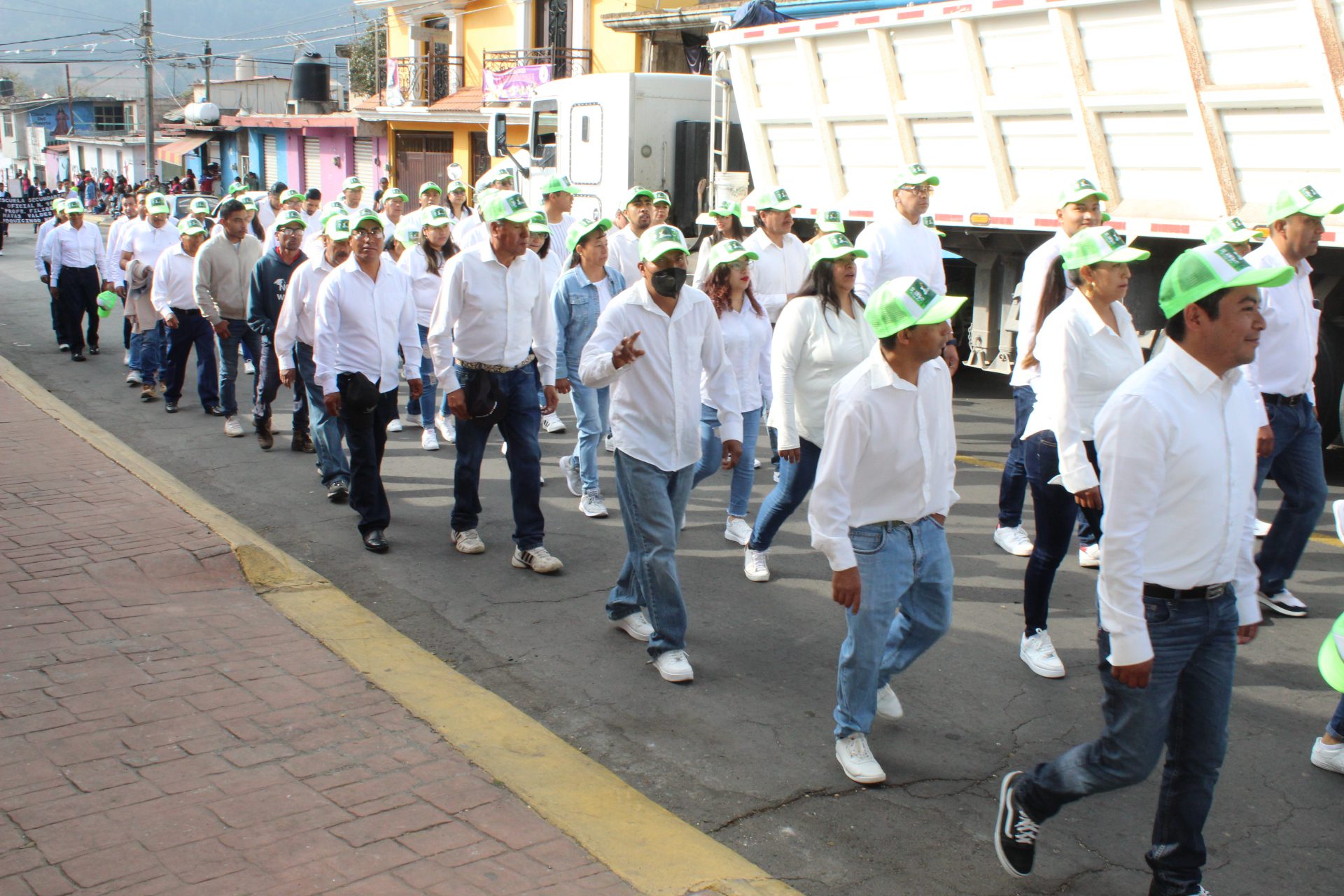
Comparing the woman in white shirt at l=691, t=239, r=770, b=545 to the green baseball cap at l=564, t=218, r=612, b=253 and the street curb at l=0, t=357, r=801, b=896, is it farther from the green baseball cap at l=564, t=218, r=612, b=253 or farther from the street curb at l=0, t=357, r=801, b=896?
the street curb at l=0, t=357, r=801, b=896

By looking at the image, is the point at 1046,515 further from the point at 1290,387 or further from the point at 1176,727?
the point at 1176,727

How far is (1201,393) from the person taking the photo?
321 cm

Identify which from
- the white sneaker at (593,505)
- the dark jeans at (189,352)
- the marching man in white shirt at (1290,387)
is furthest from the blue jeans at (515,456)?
the dark jeans at (189,352)

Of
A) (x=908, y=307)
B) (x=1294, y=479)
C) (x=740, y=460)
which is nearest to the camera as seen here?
(x=908, y=307)

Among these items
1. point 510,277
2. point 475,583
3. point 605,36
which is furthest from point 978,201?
point 605,36

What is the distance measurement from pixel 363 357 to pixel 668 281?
106 inches

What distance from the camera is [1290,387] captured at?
5906 mm

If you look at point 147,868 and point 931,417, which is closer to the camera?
point 147,868

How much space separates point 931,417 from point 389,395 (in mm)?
4191

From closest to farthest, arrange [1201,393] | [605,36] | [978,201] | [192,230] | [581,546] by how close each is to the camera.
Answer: [1201,393] → [581,546] → [978,201] → [192,230] → [605,36]

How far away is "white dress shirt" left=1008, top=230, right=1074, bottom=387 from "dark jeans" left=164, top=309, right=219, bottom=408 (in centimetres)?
718

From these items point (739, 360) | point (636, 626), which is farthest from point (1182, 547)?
point (739, 360)

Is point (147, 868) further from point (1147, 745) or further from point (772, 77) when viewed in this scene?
point (772, 77)

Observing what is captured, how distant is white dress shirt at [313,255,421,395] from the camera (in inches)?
282
